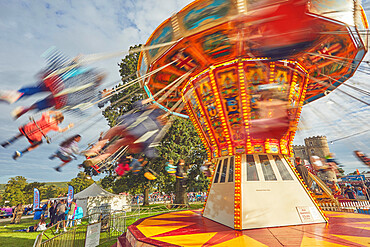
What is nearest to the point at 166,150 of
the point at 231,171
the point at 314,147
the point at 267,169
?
the point at 231,171

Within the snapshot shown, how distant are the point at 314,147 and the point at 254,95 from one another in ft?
100

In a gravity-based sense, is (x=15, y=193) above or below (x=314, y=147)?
below

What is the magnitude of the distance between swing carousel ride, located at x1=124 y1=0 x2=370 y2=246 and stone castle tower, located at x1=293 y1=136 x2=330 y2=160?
23.8 meters

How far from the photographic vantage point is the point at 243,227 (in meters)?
5.21

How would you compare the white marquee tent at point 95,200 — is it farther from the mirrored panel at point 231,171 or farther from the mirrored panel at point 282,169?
the mirrored panel at point 282,169

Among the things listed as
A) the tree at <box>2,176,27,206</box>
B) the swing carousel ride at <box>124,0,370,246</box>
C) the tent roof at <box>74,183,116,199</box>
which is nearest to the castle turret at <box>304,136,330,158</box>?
the swing carousel ride at <box>124,0,370,246</box>

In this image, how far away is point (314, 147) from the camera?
30.8 metres

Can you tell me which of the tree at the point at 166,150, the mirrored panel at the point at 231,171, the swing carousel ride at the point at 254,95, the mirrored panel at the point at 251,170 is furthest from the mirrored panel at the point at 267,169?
the tree at the point at 166,150

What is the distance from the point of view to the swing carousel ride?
13.8 feet

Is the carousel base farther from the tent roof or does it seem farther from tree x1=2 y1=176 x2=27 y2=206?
tree x1=2 y1=176 x2=27 y2=206

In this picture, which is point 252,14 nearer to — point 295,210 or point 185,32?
point 185,32

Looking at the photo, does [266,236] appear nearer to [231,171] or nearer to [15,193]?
[231,171]

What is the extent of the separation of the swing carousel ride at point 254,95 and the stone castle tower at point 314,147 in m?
23.8

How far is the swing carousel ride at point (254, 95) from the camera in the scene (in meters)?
4.20
